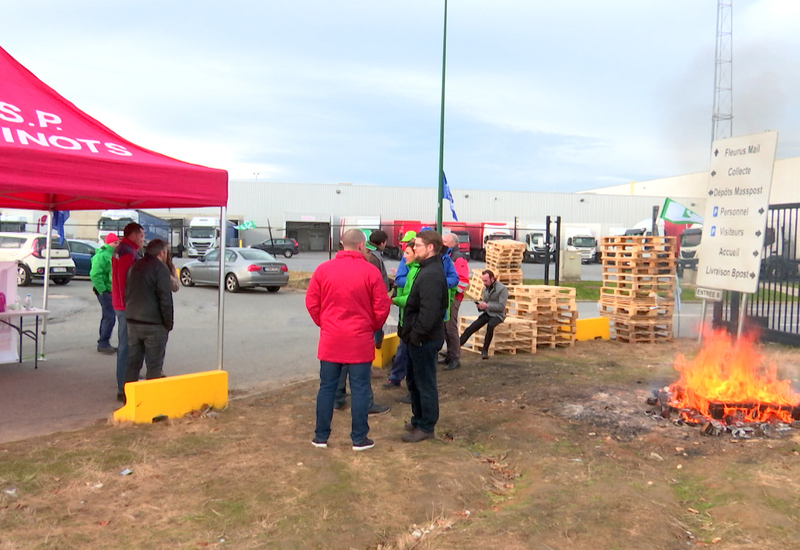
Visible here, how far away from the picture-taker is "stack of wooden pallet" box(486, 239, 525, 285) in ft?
64.3

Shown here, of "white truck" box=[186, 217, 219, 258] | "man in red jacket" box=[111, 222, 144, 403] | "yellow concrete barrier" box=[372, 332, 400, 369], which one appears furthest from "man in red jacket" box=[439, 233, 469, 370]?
"white truck" box=[186, 217, 219, 258]

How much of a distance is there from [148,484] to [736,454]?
188 inches

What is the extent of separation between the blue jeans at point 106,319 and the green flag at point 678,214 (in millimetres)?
12574

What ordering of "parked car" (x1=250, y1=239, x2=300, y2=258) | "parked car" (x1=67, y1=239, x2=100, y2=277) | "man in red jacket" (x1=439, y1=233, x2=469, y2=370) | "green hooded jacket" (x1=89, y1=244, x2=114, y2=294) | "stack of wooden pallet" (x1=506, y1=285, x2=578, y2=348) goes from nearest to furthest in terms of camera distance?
"man in red jacket" (x1=439, y1=233, x2=469, y2=370), "green hooded jacket" (x1=89, y1=244, x2=114, y2=294), "stack of wooden pallet" (x1=506, y1=285, x2=578, y2=348), "parked car" (x1=67, y1=239, x2=100, y2=277), "parked car" (x1=250, y1=239, x2=300, y2=258)

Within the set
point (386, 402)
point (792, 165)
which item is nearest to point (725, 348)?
point (386, 402)

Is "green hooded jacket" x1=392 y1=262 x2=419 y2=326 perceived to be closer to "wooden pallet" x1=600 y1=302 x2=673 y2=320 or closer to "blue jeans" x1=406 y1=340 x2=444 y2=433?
"blue jeans" x1=406 y1=340 x2=444 y2=433

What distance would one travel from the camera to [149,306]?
695 cm

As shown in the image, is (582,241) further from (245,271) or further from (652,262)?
(652,262)

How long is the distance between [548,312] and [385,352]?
11.0 feet

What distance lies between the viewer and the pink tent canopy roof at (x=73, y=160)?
18.7 feet

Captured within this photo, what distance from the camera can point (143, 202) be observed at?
28.2 ft

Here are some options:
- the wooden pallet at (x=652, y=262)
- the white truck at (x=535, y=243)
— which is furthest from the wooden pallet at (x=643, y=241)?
the white truck at (x=535, y=243)

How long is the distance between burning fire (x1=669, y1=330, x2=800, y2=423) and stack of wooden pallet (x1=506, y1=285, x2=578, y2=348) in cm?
327

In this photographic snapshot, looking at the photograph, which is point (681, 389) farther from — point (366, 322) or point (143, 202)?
point (143, 202)
